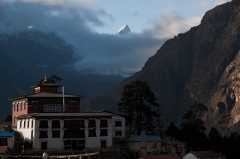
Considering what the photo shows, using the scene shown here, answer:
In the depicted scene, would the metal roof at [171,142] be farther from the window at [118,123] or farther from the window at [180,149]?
the window at [118,123]

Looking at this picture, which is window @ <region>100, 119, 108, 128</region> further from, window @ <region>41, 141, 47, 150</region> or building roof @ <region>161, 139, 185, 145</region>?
building roof @ <region>161, 139, 185, 145</region>

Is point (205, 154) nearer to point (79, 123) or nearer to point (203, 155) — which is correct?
point (203, 155)

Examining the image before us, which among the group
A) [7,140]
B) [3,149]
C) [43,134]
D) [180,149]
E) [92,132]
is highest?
[92,132]

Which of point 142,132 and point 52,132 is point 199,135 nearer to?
point 142,132

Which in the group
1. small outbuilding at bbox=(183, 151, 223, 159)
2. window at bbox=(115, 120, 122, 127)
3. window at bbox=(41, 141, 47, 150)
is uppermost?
window at bbox=(115, 120, 122, 127)

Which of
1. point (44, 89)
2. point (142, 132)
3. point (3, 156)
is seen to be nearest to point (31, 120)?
point (3, 156)

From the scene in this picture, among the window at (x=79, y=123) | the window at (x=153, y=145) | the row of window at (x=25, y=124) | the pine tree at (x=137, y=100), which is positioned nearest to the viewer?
the row of window at (x=25, y=124)

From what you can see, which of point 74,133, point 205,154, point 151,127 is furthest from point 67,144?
point 151,127

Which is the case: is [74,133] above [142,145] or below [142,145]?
above

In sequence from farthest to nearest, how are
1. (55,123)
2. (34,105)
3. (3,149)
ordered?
(34,105), (55,123), (3,149)

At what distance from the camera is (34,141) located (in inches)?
3410

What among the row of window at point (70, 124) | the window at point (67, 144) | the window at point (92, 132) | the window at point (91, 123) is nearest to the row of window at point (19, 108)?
the row of window at point (70, 124)

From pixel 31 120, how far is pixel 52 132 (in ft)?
16.0

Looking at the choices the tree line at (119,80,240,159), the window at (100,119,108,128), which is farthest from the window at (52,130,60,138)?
the tree line at (119,80,240,159)
